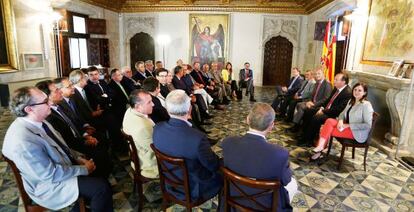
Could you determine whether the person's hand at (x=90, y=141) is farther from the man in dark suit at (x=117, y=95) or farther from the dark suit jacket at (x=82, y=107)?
the man in dark suit at (x=117, y=95)

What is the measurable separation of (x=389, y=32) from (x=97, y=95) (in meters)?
5.16

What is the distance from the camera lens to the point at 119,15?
11039mm

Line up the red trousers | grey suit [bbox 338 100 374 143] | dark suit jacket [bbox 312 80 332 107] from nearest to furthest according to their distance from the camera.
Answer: grey suit [bbox 338 100 374 143], the red trousers, dark suit jacket [bbox 312 80 332 107]

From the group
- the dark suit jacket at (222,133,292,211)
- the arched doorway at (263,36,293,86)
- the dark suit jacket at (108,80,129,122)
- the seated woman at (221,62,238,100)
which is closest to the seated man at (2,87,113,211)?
the dark suit jacket at (222,133,292,211)

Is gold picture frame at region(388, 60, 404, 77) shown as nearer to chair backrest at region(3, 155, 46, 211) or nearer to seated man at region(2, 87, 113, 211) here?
seated man at region(2, 87, 113, 211)

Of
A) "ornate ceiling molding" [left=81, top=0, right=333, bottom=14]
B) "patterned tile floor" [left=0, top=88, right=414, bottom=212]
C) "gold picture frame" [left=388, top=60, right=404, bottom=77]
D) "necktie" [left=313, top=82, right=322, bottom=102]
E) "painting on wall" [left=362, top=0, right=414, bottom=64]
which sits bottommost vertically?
"patterned tile floor" [left=0, top=88, right=414, bottom=212]

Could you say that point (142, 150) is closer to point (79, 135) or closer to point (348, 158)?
point (79, 135)

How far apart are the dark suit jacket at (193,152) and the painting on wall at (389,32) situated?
3.78m

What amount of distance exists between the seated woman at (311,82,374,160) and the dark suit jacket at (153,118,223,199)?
7.27ft

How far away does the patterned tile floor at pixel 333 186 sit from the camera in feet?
8.80

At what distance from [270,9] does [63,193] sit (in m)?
10.3

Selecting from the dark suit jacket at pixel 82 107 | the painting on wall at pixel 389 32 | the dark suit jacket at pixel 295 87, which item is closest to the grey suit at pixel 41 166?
the dark suit jacket at pixel 82 107

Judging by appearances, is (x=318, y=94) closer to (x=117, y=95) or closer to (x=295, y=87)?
(x=295, y=87)

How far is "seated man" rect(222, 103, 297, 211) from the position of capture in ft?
5.32
